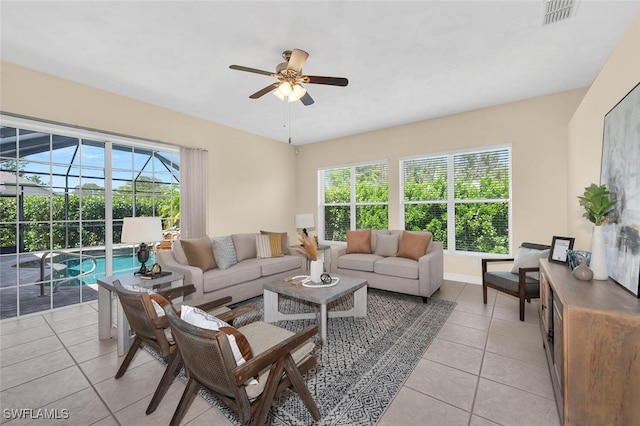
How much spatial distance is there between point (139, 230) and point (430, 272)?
3485mm

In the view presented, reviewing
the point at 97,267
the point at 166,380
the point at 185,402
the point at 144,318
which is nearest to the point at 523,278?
the point at 185,402

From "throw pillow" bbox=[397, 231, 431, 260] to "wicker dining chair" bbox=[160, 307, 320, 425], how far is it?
2.75 meters

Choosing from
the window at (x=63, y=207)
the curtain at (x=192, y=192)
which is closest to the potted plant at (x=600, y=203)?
the curtain at (x=192, y=192)

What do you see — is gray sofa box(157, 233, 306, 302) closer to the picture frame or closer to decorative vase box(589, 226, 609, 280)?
the picture frame

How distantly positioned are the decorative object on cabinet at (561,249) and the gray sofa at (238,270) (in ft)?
10.7

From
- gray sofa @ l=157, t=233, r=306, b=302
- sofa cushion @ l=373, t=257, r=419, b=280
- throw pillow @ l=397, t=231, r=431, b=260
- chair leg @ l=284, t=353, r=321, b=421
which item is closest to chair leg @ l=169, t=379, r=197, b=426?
chair leg @ l=284, t=353, r=321, b=421

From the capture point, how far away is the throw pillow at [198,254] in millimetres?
3506

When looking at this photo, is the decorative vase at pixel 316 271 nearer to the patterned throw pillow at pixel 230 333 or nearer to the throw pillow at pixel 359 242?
the patterned throw pillow at pixel 230 333

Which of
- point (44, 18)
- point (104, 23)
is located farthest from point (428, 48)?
point (44, 18)

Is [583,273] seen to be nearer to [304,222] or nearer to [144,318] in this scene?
[144,318]

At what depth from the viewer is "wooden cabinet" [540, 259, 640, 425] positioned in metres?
1.38

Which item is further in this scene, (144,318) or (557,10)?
(557,10)

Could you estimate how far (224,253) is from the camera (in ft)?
12.4

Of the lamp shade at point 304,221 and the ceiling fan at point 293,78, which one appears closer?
the ceiling fan at point 293,78
